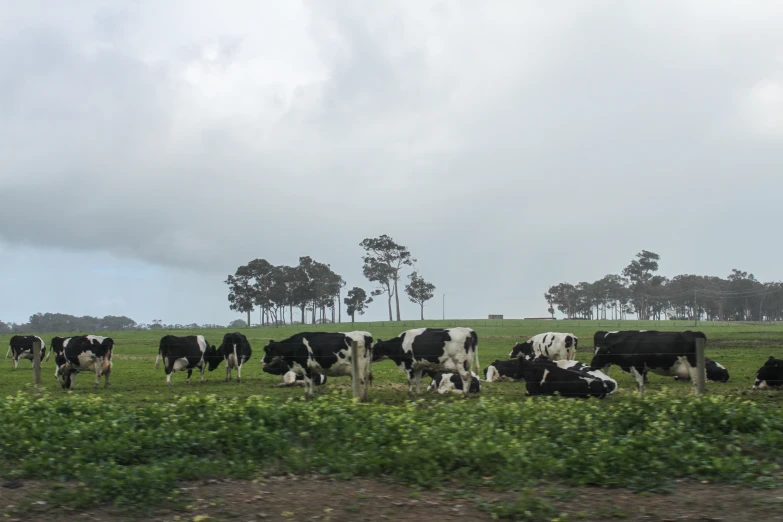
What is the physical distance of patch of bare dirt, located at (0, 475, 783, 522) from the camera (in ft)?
22.5

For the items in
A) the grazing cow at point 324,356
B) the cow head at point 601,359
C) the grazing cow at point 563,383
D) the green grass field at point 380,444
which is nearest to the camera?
the green grass field at point 380,444

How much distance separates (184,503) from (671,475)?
5603 mm

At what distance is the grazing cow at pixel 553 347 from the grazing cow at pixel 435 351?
828 centimetres

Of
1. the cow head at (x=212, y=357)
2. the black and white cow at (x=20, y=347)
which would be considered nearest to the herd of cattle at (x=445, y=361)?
the cow head at (x=212, y=357)

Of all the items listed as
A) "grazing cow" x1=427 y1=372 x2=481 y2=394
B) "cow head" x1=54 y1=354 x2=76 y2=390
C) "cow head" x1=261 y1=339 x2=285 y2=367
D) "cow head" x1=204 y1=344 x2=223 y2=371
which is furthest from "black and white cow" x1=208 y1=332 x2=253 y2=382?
"grazing cow" x1=427 y1=372 x2=481 y2=394

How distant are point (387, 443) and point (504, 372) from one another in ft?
43.9

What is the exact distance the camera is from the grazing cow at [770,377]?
17859mm

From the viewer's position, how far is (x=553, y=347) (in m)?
26.3

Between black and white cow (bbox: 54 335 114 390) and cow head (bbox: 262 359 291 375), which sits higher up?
black and white cow (bbox: 54 335 114 390)

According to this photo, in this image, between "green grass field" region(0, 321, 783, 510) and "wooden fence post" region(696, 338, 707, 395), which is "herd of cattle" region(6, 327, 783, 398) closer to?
"wooden fence post" region(696, 338, 707, 395)

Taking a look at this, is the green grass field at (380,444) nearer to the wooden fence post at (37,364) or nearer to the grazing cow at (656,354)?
the wooden fence post at (37,364)

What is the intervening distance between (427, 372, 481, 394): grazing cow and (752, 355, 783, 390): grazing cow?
7251 mm

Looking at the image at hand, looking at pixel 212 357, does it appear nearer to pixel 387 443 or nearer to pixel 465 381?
pixel 465 381

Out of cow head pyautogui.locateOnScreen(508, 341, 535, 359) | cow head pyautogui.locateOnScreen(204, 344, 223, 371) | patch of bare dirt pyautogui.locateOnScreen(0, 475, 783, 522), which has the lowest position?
patch of bare dirt pyautogui.locateOnScreen(0, 475, 783, 522)
